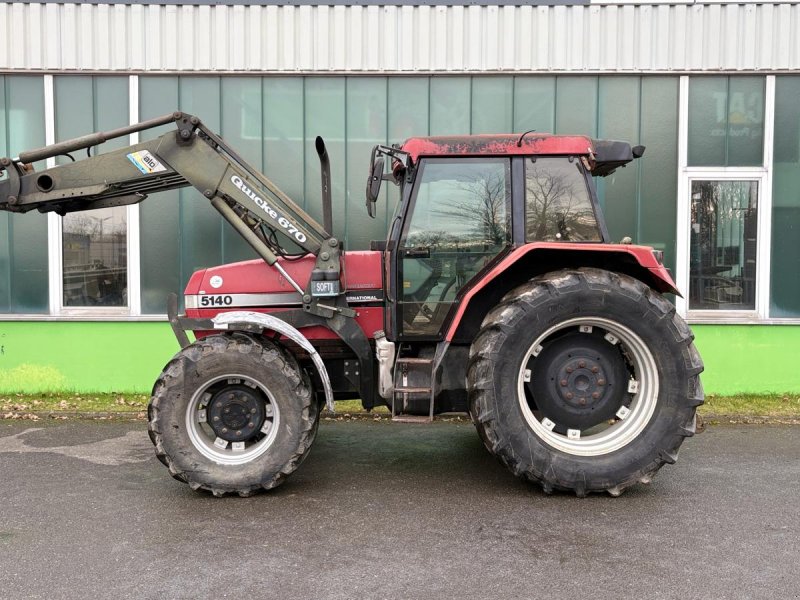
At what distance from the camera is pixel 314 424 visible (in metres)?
4.79

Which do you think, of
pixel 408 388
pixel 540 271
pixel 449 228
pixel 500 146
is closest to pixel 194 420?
pixel 408 388

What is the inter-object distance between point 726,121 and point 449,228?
4.94 m

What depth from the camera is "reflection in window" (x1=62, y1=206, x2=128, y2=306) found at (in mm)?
8312

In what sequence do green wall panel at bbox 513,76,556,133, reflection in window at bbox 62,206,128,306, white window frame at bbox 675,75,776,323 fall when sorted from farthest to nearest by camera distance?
reflection in window at bbox 62,206,128,306 → green wall panel at bbox 513,76,556,133 → white window frame at bbox 675,75,776,323

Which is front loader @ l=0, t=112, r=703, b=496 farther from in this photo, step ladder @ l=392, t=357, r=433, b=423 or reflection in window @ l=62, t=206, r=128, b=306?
reflection in window @ l=62, t=206, r=128, b=306

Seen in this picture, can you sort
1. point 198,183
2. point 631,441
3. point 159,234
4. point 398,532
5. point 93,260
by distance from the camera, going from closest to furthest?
1. point 398,532
2. point 631,441
3. point 198,183
4. point 159,234
5. point 93,260

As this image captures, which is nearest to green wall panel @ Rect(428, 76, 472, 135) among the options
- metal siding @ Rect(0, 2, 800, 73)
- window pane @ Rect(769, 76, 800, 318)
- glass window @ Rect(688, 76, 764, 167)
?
Result: metal siding @ Rect(0, 2, 800, 73)

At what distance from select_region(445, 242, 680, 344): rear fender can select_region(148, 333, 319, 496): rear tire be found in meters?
1.16

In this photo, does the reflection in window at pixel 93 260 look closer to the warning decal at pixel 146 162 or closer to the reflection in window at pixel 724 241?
the warning decal at pixel 146 162

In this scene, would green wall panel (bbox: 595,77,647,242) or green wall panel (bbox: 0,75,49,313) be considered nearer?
green wall panel (bbox: 595,77,647,242)

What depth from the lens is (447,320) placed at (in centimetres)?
491

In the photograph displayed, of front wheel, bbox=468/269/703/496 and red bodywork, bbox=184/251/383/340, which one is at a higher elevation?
red bodywork, bbox=184/251/383/340

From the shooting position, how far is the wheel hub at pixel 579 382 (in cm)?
479

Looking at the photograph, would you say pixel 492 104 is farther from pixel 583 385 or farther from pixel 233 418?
pixel 233 418
